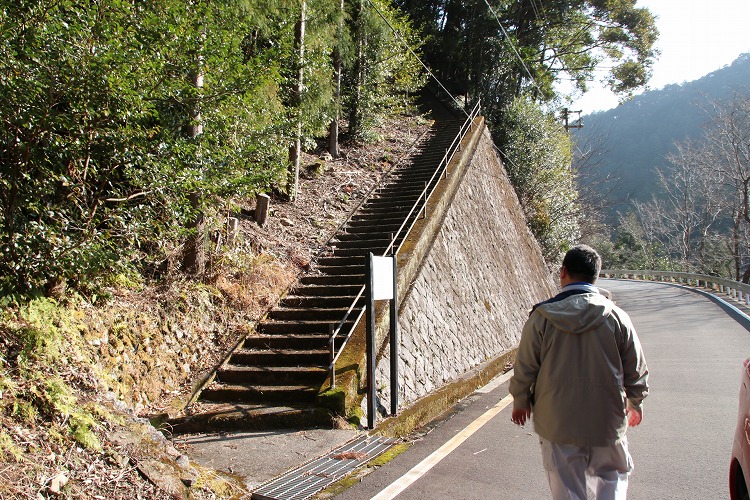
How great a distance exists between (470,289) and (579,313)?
903 centimetres

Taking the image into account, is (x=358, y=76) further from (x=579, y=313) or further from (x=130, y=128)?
(x=579, y=313)

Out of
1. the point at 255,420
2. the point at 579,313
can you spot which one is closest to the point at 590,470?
the point at 579,313

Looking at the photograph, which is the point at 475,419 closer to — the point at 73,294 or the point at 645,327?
the point at 73,294

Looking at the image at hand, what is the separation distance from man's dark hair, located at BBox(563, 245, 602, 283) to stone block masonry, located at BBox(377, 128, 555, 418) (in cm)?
422

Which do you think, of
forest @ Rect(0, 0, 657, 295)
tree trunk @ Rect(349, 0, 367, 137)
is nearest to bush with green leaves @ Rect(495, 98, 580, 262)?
tree trunk @ Rect(349, 0, 367, 137)

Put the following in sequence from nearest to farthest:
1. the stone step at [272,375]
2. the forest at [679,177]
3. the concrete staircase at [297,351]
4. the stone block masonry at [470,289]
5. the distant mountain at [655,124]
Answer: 1. the concrete staircase at [297,351]
2. the stone step at [272,375]
3. the stone block masonry at [470,289]
4. the forest at [679,177]
5. the distant mountain at [655,124]

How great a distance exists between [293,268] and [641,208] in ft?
172

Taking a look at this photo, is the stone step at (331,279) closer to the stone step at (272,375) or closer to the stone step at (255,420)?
the stone step at (272,375)

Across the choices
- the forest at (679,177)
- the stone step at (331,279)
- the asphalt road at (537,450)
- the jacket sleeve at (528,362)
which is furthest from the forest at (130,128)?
the forest at (679,177)

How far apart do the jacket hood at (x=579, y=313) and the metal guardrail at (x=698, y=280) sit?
41.4 feet

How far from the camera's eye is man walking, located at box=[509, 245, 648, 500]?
2848mm

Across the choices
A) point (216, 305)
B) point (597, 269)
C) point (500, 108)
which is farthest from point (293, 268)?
point (500, 108)

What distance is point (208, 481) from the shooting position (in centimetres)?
436

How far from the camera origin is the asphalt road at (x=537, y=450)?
4.43 meters
